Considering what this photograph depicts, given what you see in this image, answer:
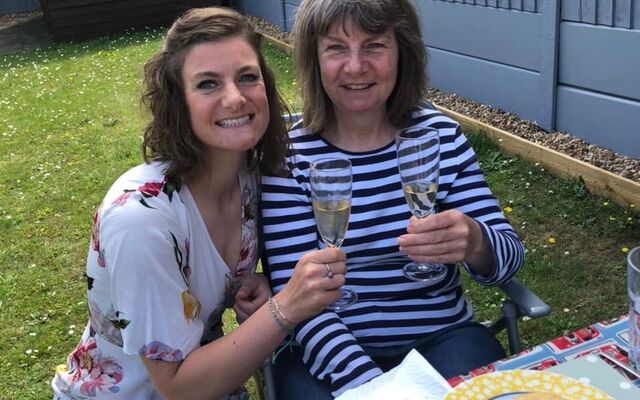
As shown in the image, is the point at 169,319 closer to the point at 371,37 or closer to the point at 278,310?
the point at 278,310

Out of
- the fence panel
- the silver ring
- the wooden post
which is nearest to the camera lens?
the silver ring

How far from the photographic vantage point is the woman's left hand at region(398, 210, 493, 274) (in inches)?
70.3

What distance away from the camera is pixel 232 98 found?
1.89 m

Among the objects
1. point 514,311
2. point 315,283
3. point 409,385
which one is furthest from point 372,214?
point 409,385

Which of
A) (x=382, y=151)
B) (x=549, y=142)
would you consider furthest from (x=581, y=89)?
(x=382, y=151)

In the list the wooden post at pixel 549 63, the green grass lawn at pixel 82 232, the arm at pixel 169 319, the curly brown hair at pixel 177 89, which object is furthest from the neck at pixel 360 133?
the wooden post at pixel 549 63

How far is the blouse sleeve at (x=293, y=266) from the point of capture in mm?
1981

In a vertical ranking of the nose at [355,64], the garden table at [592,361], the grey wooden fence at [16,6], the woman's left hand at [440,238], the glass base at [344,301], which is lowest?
the grey wooden fence at [16,6]

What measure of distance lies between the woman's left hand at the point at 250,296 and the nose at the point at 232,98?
1.84ft

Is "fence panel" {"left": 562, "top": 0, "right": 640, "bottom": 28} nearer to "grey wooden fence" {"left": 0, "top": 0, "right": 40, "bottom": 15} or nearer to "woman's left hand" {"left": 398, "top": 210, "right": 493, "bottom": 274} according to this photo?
"woman's left hand" {"left": 398, "top": 210, "right": 493, "bottom": 274}

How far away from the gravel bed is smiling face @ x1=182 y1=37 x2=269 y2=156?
3479 mm

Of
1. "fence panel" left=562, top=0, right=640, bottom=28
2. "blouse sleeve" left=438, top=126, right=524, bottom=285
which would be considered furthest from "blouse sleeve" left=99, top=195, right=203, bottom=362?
"fence panel" left=562, top=0, right=640, bottom=28

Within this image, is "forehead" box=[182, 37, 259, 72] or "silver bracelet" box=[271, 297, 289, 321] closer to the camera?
"silver bracelet" box=[271, 297, 289, 321]

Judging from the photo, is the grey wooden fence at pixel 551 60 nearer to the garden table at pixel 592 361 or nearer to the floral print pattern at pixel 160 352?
the garden table at pixel 592 361
